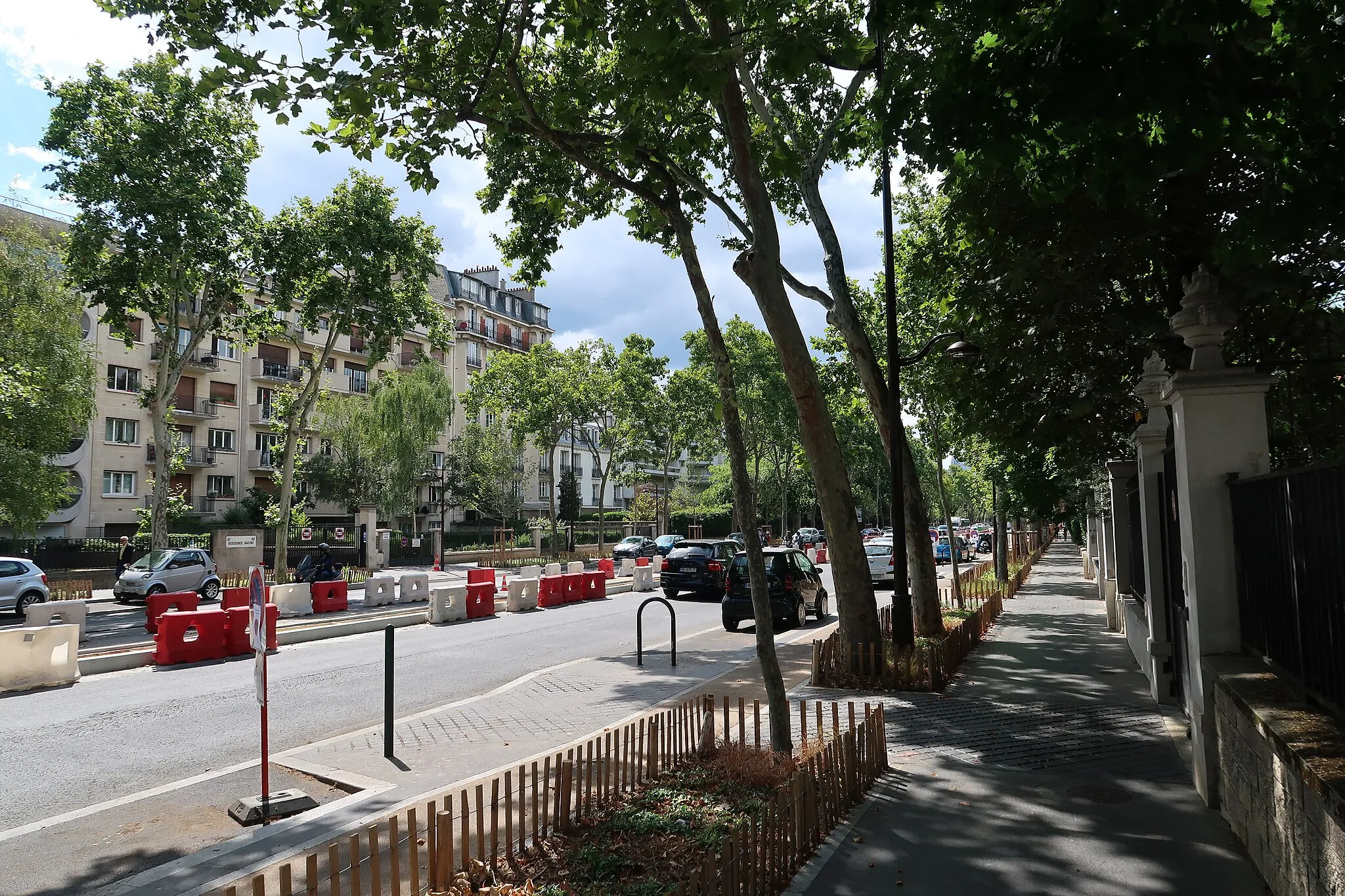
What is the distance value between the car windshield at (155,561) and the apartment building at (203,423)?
5933 mm

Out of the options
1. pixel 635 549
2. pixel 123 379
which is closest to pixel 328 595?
pixel 635 549

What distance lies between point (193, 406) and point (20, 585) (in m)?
26.0

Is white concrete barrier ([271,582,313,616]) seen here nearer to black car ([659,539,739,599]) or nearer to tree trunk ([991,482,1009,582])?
black car ([659,539,739,599])

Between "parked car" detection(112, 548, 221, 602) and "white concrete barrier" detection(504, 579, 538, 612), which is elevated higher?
"parked car" detection(112, 548, 221, 602)

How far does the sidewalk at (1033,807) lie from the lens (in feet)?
15.6

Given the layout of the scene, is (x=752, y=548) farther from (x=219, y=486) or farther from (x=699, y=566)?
(x=219, y=486)

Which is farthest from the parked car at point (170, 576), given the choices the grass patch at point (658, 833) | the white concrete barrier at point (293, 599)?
the grass patch at point (658, 833)

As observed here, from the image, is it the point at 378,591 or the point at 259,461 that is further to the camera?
the point at 259,461

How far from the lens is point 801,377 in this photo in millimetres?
9961

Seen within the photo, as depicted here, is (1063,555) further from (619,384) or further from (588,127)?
(588,127)

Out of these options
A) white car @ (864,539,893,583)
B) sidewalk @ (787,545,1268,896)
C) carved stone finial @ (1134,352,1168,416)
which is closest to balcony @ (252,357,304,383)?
white car @ (864,539,893,583)

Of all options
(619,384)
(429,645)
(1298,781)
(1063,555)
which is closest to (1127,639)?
(1298,781)

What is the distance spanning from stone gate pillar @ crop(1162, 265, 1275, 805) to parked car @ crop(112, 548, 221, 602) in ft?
80.8

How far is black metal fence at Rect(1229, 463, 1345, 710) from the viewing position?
4.07 m
